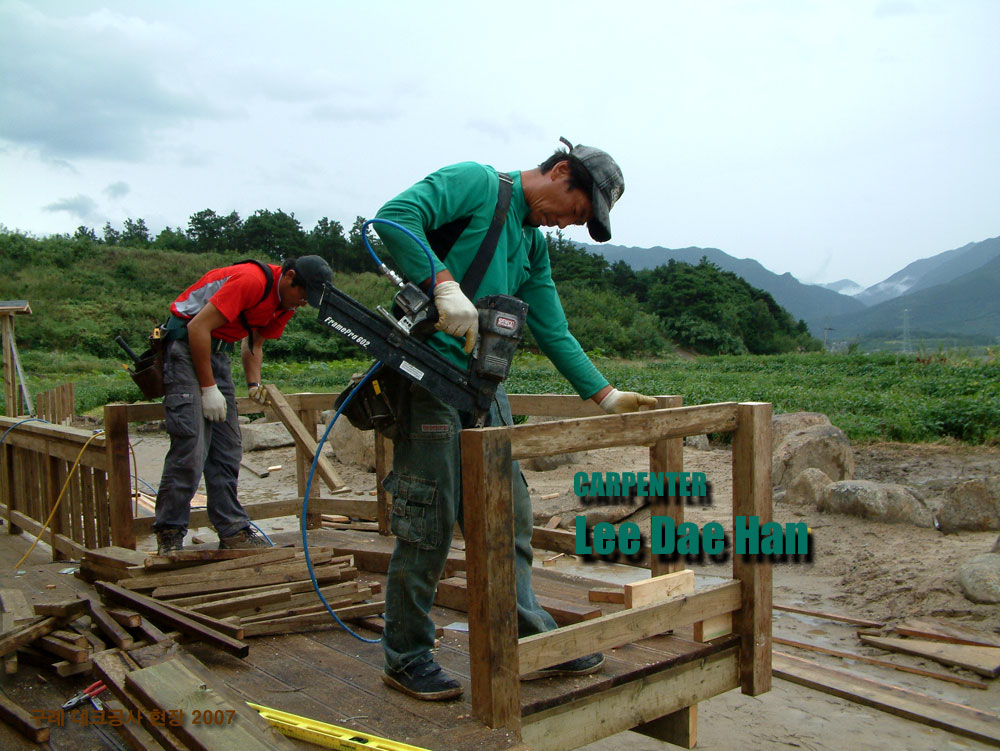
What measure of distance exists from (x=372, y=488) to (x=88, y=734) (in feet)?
27.9

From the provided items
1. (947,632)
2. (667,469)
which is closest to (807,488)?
(947,632)

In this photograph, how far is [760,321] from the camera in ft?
184

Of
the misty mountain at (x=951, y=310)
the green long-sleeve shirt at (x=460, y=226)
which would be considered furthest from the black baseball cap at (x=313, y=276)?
the misty mountain at (x=951, y=310)

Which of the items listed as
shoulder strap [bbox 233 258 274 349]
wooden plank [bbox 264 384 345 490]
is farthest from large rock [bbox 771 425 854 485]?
shoulder strap [bbox 233 258 274 349]

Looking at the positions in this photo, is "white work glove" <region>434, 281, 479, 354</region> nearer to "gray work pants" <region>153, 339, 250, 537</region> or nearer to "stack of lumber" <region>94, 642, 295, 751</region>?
"stack of lumber" <region>94, 642, 295, 751</region>

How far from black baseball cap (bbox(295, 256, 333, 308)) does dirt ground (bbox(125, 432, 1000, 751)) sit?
3104 mm

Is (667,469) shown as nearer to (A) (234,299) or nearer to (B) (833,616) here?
(A) (234,299)

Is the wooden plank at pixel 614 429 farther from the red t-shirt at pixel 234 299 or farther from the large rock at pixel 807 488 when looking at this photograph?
the large rock at pixel 807 488

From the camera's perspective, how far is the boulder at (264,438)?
1305 cm

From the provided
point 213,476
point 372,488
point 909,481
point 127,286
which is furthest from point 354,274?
point 213,476

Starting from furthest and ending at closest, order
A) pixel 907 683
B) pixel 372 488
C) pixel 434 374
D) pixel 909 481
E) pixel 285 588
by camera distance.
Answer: pixel 372 488 → pixel 909 481 → pixel 907 683 → pixel 285 588 → pixel 434 374

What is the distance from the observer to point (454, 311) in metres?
2.41

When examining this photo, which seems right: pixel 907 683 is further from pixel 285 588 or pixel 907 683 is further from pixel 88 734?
pixel 88 734

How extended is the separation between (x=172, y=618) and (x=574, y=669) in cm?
160
